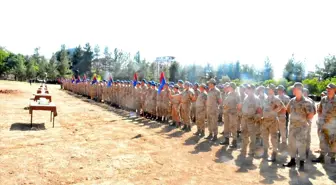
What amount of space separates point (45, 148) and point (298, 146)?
20.5ft

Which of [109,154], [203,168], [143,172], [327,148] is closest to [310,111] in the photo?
[327,148]

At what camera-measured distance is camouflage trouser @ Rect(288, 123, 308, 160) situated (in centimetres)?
625

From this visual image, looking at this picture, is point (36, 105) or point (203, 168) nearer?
point (203, 168)

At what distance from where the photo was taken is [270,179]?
221 inches

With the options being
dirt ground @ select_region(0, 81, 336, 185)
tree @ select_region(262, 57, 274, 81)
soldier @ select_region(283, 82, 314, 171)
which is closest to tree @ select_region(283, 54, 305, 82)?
tree @ select_region(262, 57, 274, 81)

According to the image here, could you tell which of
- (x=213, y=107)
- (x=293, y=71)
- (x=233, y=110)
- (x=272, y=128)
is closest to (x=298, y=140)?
(x=272, y=128)

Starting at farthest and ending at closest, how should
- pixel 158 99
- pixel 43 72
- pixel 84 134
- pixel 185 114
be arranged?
pixel 43 72
pixel 158 99
pixel 185 114
pixel 84 134

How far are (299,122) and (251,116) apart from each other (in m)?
1.18

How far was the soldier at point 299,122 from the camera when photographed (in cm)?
625

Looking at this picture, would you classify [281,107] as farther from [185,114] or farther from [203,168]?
[185,114]

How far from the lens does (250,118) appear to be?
7184mm

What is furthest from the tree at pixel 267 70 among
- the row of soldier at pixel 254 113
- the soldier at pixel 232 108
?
the soldier at pixel 232 108

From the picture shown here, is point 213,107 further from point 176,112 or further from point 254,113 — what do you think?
point 176,112

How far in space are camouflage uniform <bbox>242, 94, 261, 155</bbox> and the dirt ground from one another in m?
0.48
